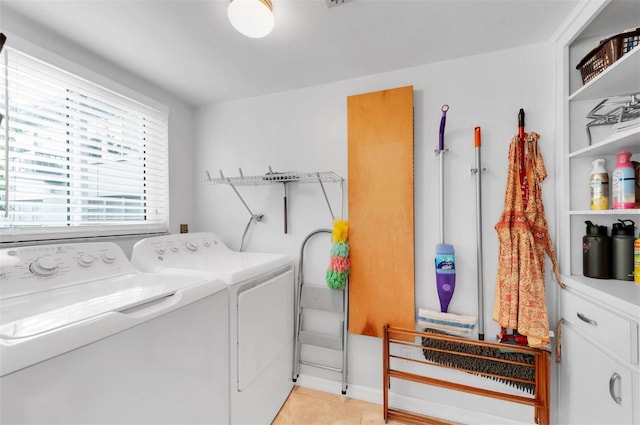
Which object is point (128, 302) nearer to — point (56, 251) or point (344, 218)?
point (56, 251)

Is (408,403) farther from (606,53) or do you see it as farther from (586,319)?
(606,53)

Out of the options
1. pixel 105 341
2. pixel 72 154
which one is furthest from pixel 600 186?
pixel 72 154

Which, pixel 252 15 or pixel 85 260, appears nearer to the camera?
pixel 252 15

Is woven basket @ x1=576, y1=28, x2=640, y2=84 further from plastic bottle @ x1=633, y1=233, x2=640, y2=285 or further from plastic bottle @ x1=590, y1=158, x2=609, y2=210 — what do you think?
plastic bottle @ x1=633, y1=233, x2=640, y2=285

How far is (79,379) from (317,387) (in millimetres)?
1634

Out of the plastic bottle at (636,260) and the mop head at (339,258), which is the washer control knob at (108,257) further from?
the plastic bottle at (636,260)

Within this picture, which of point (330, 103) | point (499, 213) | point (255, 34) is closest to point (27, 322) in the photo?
point (255, 34)

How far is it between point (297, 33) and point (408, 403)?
96.1 inches

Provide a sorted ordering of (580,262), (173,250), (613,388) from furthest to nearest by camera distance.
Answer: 1. (173,250)
2. (580,262)
3. (613,388)

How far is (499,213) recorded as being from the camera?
1569 millimetres

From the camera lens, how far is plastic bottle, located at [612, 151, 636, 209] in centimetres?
116

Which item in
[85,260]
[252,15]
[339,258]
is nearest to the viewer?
[252,15]

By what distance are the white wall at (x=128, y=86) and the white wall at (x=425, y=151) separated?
1.29ft

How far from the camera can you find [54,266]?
1139 millimetres
